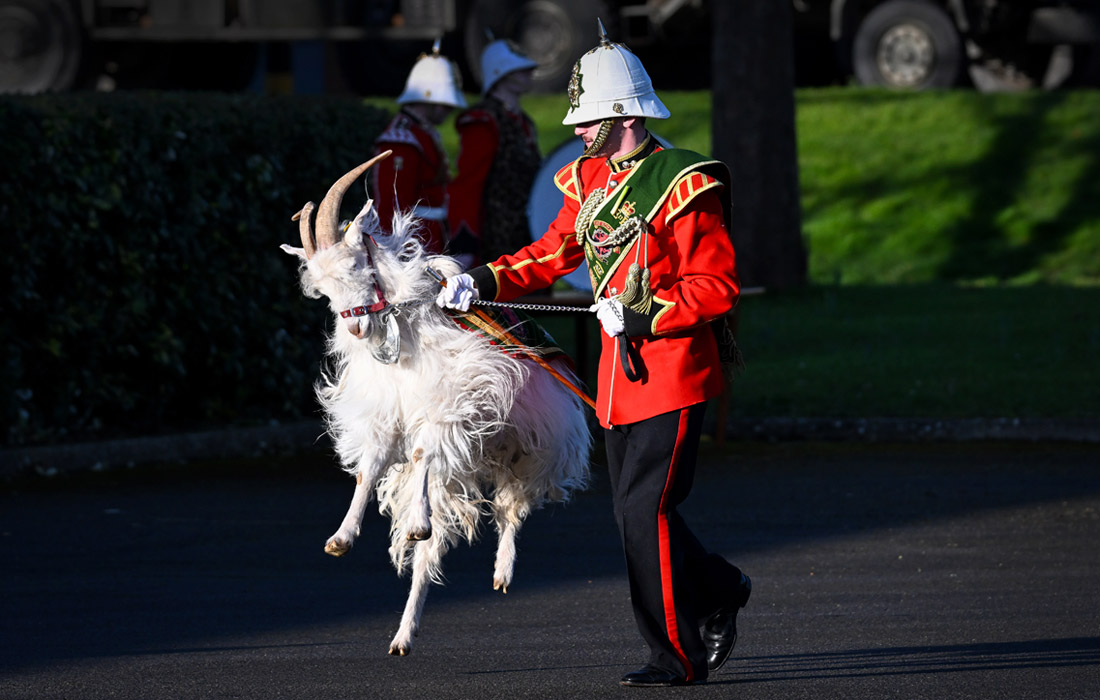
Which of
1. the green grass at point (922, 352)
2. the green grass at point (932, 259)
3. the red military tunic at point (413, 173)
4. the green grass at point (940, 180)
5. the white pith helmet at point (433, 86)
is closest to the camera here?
the red military tunic at point (413, 173)

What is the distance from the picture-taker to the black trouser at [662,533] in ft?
18.8

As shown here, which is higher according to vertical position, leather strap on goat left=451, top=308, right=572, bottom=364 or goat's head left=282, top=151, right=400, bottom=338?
goat's head left=282, top=151, right=400, bottom=338

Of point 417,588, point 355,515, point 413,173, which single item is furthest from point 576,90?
point 413,173

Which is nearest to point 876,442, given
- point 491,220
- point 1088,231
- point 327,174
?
point 491,220

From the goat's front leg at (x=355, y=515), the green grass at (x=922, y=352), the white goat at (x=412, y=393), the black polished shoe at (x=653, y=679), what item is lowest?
the green grass at (x=922, y=352)

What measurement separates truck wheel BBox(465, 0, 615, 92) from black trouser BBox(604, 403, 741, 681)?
14.3 metres

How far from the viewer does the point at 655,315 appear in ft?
18.5

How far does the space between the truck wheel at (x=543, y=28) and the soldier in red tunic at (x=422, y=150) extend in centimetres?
933

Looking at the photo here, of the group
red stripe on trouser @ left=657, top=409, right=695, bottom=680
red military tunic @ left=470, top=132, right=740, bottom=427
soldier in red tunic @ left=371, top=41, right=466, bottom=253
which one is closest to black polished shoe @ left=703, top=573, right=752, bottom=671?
red stripe on trouser @ left=657, top=409, right=695, bottom=680

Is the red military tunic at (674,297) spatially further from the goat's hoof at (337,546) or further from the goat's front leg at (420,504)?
the goat's hoof at (337,546)

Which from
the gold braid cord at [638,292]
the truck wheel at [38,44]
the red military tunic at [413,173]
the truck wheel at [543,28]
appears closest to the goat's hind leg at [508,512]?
the gold braid cord at [638,292]

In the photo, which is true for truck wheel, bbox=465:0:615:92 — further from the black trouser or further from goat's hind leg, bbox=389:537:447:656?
the black trouser

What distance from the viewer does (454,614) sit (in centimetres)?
711

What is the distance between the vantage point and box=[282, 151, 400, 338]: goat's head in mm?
5848
